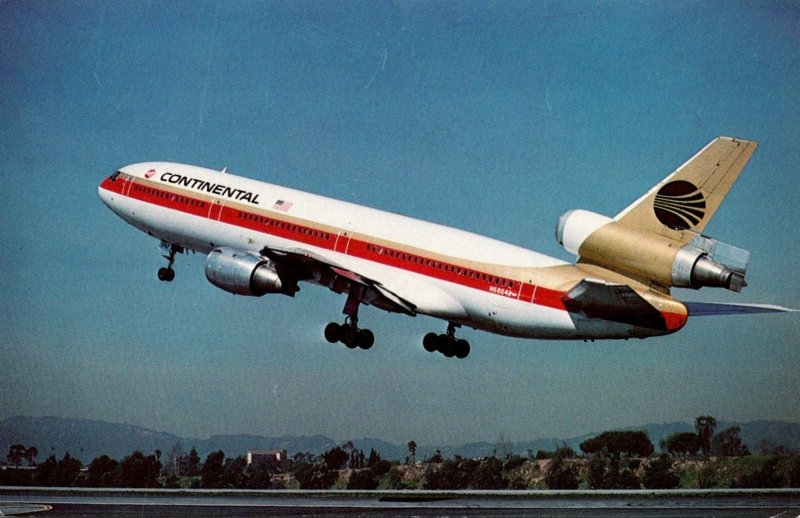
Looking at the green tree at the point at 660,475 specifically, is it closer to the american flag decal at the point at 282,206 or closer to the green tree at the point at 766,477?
the green tree at the point at 766,477

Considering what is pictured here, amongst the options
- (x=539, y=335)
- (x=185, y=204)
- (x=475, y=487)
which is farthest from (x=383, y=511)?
(x=475, y=487)

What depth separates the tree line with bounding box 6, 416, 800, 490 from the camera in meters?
53.8

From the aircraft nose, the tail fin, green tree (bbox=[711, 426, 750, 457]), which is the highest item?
the aircraft nose

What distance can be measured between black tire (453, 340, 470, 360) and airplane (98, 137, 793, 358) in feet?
0.12

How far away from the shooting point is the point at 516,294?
3503 cm

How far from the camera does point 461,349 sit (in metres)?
39.5

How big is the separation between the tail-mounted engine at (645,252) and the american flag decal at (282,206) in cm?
1174

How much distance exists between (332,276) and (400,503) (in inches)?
394

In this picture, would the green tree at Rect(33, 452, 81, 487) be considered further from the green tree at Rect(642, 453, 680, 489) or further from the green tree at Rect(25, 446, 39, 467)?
the green tree at Rect(642, 453, 680, 489)

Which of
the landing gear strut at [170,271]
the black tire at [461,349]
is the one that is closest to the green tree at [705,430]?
the black tire at [461,349]

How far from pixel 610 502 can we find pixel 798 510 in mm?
7356

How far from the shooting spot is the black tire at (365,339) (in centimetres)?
3869

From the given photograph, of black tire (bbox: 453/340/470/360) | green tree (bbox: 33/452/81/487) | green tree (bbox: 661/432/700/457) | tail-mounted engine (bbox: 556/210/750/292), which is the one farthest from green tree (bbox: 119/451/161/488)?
tail-mounted engine (bbox: 556/210/750/292)

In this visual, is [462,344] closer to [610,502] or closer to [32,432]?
[610,502]
